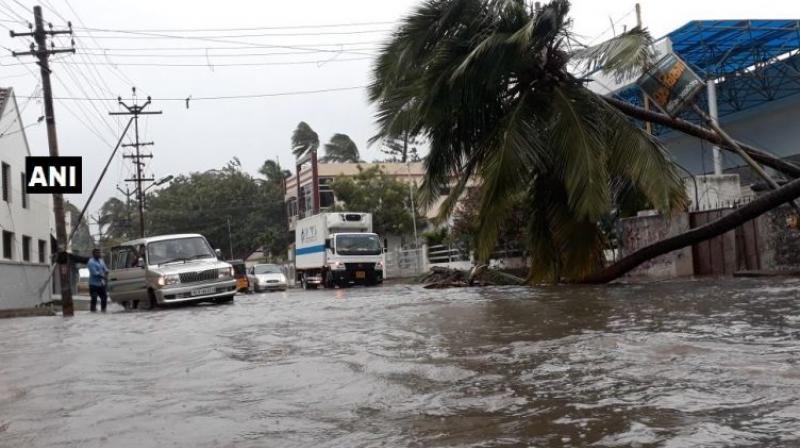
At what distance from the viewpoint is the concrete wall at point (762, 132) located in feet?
91.4

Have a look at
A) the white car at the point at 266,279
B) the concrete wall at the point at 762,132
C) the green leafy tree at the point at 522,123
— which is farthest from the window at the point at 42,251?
the concrete wall at the point at 762,132

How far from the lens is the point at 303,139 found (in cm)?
6019

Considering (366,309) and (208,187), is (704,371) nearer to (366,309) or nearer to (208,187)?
(366,309)

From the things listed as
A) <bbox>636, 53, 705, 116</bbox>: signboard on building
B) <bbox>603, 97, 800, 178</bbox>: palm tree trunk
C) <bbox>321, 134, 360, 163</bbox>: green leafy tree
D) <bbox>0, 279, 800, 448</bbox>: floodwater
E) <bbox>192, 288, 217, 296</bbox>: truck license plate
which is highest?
<bbox>321, 134, 360, 163</bbox>: green leafy tree

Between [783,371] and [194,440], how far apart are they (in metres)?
3.86

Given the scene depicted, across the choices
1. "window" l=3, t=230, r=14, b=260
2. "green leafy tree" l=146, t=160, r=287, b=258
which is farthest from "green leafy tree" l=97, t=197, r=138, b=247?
"window" l=3, t=230, r=14, b=260

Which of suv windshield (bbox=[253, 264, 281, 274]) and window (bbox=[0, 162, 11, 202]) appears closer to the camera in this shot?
window (bbox=[0, 162, 11, 202])

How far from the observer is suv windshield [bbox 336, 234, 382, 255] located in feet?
97.6

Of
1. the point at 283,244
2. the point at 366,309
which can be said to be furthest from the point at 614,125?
the point at 283,244

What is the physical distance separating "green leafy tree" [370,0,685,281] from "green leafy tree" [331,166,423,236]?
1040 inches

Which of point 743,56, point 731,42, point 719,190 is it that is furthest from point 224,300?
point 743,56

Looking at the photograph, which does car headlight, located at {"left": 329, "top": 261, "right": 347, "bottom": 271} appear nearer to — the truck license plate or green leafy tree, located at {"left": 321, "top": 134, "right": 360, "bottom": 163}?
the truck license plate

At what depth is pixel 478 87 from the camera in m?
13.5

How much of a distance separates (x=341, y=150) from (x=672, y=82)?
46985 mm
